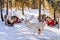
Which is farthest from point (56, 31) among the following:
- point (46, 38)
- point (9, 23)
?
point (9, 23)

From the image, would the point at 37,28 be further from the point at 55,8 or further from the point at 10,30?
the point at 55,8

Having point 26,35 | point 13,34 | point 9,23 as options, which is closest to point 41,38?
point 26,35

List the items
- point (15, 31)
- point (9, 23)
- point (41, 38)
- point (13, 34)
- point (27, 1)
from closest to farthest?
1. point (41, 38)
2. point (13, 34)
3. point (15, 31)
4. point (9, 23)
5. point (27, 1)

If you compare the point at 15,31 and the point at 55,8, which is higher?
the point at 55,8

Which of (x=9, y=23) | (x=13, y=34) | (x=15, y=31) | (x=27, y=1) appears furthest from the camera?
(x=27, y=1)

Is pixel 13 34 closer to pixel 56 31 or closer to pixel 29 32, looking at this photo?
pixel 29 32

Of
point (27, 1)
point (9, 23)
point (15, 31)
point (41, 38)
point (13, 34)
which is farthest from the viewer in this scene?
point (27, 1)

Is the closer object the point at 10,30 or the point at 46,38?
the point at 46,38

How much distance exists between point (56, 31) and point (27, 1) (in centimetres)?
619

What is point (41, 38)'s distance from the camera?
9.01m

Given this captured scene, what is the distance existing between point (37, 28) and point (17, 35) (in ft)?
3.70

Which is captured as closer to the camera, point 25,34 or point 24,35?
point 24,35

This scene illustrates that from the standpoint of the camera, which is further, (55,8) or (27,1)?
(27,1)

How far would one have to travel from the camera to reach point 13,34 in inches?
385
